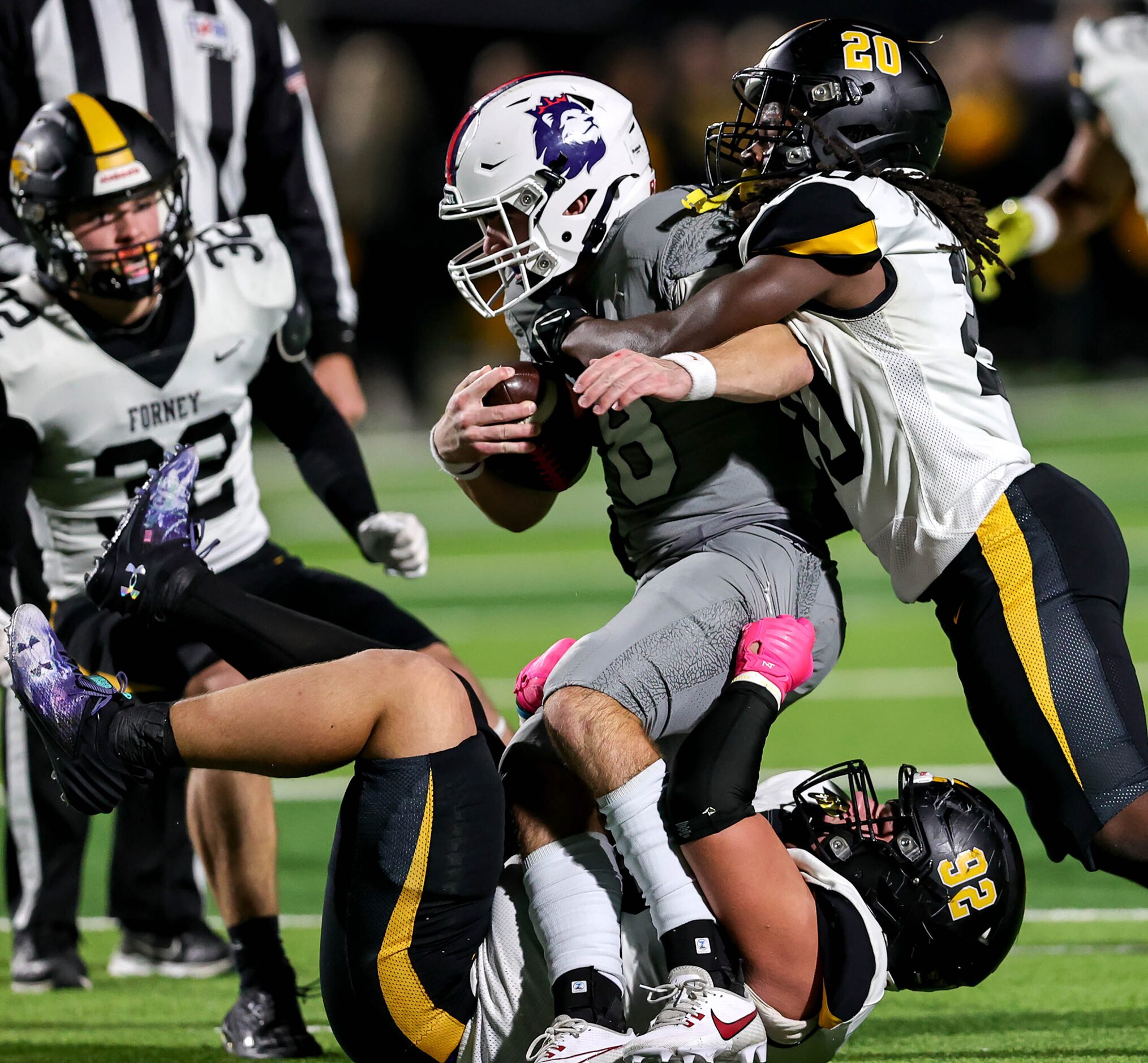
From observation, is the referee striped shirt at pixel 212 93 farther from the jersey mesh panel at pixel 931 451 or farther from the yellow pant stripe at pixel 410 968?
the yellow pant stripe at pixel 410 968

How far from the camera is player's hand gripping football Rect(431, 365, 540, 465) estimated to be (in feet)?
9.78

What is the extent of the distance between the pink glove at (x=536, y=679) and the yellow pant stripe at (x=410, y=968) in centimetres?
49

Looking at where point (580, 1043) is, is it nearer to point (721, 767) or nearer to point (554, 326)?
point (721, 767)

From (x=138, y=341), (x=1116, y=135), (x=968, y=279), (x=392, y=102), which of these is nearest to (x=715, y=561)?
(x=968, y=279)

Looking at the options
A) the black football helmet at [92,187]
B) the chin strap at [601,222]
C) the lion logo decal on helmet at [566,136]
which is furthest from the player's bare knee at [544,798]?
the black football helmet at [92,187]

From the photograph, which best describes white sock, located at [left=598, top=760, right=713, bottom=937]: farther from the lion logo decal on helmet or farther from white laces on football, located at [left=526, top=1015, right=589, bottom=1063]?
the lion logo decal on helmet

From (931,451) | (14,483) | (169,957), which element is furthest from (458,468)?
(169,957)

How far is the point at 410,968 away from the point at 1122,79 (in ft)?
14.1

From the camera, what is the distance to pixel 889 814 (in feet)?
8.99

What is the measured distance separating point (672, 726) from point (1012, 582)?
2.06 feet

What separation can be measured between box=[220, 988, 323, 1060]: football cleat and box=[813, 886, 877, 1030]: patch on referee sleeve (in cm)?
118

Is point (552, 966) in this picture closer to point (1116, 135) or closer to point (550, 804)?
point (550, 804)

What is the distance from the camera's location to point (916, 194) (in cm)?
309

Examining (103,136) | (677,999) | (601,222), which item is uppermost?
(103,136)
